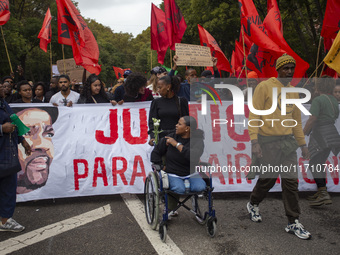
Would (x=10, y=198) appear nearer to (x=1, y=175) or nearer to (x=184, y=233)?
(x=1, y=175)

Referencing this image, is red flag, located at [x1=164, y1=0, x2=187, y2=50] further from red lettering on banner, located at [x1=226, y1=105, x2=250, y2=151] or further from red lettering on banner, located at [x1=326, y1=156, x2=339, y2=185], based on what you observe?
red lettering on banner, located at [x1=326, y1=156, x2=339, y2=185]

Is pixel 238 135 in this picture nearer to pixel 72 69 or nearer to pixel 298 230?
pixel 298 230

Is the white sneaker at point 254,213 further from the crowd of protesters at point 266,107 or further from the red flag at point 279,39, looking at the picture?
the red flag at point 279,39

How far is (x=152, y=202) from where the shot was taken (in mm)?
3791

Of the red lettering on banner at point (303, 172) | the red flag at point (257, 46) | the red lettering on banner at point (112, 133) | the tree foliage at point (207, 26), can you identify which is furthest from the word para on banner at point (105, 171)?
the tree foliage at point (207, 26)

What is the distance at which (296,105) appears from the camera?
3801 mm

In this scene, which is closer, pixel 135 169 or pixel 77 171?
pixel 77 171

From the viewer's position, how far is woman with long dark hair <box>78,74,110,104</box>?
5785mm

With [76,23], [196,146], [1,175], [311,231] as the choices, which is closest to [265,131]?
[196,146]

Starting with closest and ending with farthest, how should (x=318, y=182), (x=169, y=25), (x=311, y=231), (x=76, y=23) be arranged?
(x=311, y=231) → (x=318, y=182) → (x=76, y=23) → (x=169, y=25)

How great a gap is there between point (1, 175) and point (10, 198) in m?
0.34

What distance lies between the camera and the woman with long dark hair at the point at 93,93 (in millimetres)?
5785

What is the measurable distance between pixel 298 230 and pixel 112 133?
120 inches

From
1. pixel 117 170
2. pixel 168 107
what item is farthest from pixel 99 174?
pixel 168 107
